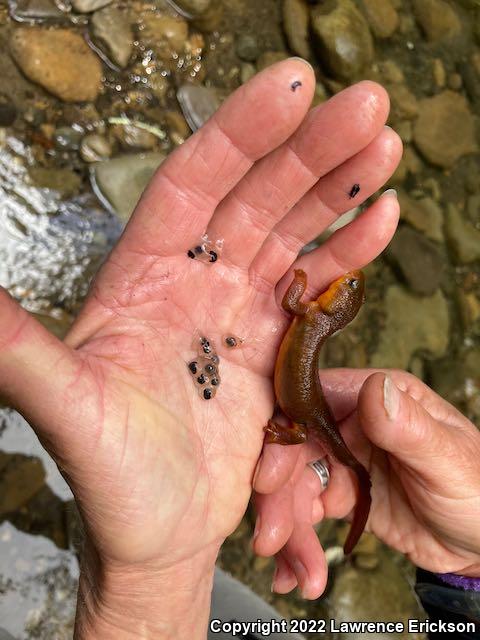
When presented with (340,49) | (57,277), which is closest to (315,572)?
(57,277)

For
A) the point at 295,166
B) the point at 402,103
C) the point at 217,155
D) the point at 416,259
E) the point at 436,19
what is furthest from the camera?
the point at 436,19

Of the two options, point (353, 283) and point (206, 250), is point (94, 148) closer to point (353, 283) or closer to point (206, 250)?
point (206, 250)

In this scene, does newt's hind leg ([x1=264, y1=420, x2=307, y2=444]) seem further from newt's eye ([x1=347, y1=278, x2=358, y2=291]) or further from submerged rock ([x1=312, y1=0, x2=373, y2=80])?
submerged rock ([x1=312, y1=0, x2=373, y2=80])

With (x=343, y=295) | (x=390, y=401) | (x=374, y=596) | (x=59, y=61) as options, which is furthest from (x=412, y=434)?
(x=59, y=61)

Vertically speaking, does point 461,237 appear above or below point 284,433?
below

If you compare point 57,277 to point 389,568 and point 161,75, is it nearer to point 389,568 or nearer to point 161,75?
point 161,75
